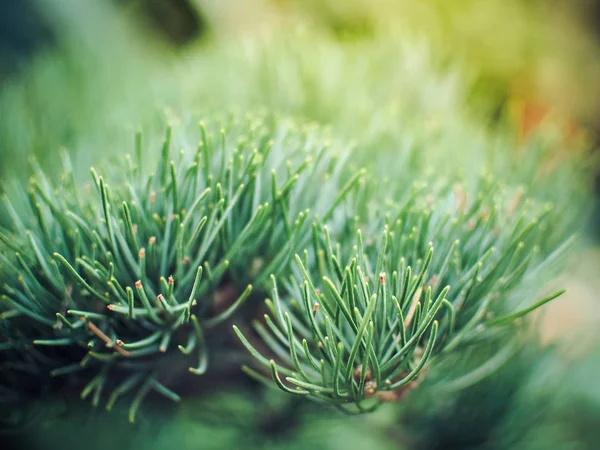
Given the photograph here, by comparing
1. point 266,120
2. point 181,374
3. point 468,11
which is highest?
point 468,11

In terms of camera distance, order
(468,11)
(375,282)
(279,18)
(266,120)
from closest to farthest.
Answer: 1. (375,282)
2. (266,120)
3. (279,18)
4. (468,11)

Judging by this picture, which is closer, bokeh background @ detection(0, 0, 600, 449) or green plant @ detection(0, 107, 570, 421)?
green plant @ detection(0, 107, 570, 421)

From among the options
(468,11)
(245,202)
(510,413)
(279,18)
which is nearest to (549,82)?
(468,11)

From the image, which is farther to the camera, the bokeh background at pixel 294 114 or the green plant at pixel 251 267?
the bokeh background at pixel 294 114

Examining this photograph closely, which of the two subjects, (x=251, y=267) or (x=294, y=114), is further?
(x=294, y=114)

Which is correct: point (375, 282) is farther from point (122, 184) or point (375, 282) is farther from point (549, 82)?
point (549, 82)

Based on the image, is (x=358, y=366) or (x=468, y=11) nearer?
(x=358, y=366)

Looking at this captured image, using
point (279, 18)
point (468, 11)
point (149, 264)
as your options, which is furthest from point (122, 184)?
point (468, 11)

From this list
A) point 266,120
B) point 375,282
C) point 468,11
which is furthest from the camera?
point 468,11

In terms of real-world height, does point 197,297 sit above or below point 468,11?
below

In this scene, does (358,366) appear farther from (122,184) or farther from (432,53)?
(432,53)
